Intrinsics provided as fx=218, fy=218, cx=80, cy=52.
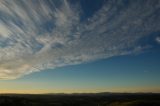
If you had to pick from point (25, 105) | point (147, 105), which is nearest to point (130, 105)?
point (147, 105)

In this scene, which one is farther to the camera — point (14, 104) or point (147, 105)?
point (14, 104)

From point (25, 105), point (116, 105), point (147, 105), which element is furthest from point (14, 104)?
point (147, 105)

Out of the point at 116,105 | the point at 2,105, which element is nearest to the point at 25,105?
the point at 2,105

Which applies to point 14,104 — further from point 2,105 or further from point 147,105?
point 147,105

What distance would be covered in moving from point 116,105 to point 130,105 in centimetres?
767

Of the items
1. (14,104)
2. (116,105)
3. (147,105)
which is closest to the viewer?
(147,105)

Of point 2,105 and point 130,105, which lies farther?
point 2,105

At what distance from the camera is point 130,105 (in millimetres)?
78562

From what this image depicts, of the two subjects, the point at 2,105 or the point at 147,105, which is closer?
the point at 147,105

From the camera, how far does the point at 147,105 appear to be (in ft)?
252

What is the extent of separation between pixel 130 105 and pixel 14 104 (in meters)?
49.2

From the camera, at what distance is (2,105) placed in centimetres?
8712

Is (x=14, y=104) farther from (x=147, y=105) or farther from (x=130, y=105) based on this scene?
(x=147, y=105)

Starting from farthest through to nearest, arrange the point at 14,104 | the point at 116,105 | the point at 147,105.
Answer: the point at 14,104, the point at 116,105, the point at 147,105
